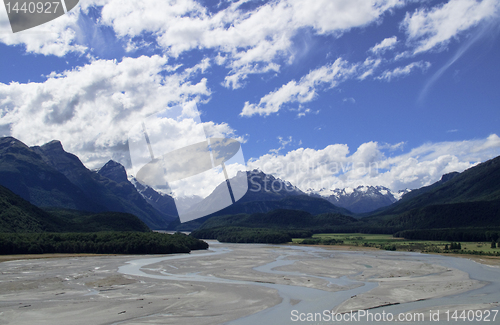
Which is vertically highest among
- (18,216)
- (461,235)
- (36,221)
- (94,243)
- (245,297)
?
(18,216)

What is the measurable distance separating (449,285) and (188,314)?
120ft

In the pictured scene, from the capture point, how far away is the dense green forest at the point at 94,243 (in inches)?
4048

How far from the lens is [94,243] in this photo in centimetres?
11362

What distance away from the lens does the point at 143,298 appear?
1518 inches

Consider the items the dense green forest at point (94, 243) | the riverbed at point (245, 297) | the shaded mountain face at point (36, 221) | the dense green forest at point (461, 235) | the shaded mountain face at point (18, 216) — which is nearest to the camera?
the riverbed at point (245, 297)

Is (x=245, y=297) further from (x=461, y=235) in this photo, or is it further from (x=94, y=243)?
(x=461, y=235)

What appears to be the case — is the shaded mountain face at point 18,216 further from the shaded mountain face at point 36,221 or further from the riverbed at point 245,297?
the riverbed at point 245,297

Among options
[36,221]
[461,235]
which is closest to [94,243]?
[36,221]

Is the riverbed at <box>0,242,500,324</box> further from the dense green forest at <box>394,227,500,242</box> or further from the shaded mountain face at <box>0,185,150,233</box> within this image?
the shaded mountain face at <box>0,185,150,233</box>

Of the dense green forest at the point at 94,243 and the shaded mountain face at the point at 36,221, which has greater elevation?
the shaded mountain face at the point at 36,221

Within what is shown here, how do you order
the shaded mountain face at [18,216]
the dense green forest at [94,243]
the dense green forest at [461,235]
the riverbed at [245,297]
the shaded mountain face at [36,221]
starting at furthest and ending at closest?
the shaded mountain face at [36,221], the shaded mountain face at [18,216], the dense green forest at [461,235], the dense green forest at [94,243], the riverbed at [245,297]

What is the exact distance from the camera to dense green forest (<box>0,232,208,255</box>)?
102812mm

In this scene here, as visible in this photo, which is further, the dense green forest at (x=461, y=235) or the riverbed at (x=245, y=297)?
the dense green forest at (x=461, y=235)

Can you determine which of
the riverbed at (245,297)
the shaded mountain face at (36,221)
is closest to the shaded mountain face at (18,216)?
the shaded mountain face at (36,221)
